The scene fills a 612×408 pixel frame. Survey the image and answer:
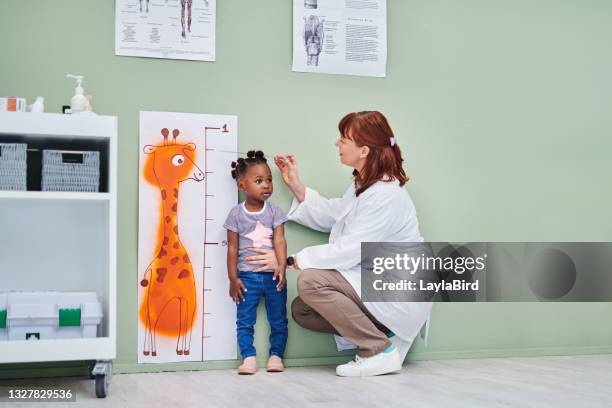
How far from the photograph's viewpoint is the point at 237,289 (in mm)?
3016

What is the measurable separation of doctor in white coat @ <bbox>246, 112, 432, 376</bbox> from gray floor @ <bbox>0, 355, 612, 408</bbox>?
0.16m

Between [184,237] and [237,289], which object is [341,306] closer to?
[237,289]

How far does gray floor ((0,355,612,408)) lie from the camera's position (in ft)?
7.75

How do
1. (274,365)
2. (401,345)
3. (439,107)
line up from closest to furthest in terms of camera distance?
(274,365) → (401,345) → (439,107)

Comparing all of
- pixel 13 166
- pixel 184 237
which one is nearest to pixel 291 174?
pixel 184 237

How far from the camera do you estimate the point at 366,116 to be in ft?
10.2

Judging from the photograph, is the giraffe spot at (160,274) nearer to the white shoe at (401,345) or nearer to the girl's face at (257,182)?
the girl's face at (257,182)

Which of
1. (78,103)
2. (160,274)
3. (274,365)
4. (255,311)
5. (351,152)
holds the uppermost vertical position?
(78,103)

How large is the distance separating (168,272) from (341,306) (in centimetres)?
70

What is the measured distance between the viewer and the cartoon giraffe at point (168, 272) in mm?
3014

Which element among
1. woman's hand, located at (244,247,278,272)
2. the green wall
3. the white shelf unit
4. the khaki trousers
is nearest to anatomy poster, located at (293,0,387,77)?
the green wall

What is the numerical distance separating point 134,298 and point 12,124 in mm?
859

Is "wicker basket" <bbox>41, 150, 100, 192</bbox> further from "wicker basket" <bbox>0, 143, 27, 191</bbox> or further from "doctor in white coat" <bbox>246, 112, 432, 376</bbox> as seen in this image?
"doctor in white coat" <bbox>246, 112, 432, 376</bbox>

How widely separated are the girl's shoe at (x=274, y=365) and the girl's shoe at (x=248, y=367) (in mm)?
59
